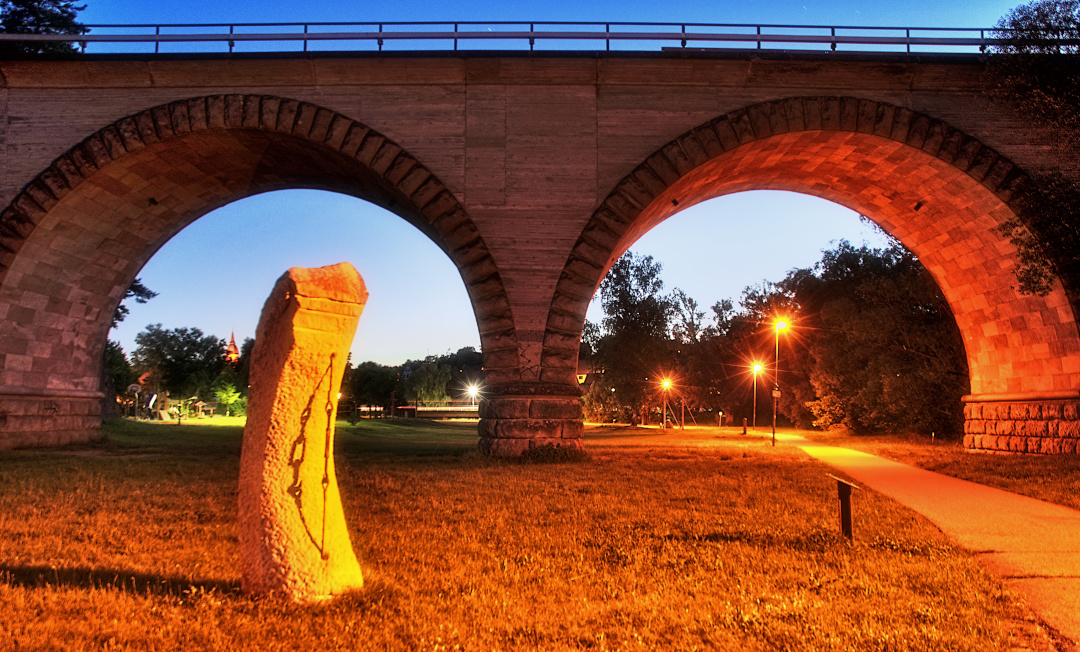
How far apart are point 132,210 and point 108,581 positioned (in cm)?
1490

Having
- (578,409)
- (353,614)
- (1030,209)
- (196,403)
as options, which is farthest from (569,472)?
(196,403)

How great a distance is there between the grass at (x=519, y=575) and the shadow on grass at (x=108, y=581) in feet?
0.07

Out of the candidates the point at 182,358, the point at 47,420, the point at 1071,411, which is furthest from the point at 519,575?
the point at 182,358

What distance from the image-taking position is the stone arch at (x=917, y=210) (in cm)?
1512

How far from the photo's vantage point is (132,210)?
1738cm

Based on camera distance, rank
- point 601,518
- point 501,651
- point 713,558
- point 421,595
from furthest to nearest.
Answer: point 601,518 < point 713,558 < point 421,595 < point 501,651

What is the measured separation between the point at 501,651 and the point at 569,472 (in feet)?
27.4

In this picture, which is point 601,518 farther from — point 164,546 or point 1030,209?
point 1030,209

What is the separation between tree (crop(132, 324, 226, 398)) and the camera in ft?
157

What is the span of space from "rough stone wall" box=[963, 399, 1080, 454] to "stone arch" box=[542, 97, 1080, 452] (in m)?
0.03

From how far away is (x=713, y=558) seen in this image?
231 inches

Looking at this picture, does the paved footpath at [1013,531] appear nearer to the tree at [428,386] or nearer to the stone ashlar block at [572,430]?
the stone ashlar block at [572,430]

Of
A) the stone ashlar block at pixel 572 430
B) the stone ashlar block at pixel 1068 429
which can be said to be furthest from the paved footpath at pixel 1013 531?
the stone ashlar block at pixel 572 430

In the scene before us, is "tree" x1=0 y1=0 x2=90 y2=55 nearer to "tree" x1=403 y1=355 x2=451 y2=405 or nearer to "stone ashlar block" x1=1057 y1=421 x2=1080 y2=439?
"stone ashlar block" x1=1057 y1=421 x2=1080 y2=439
